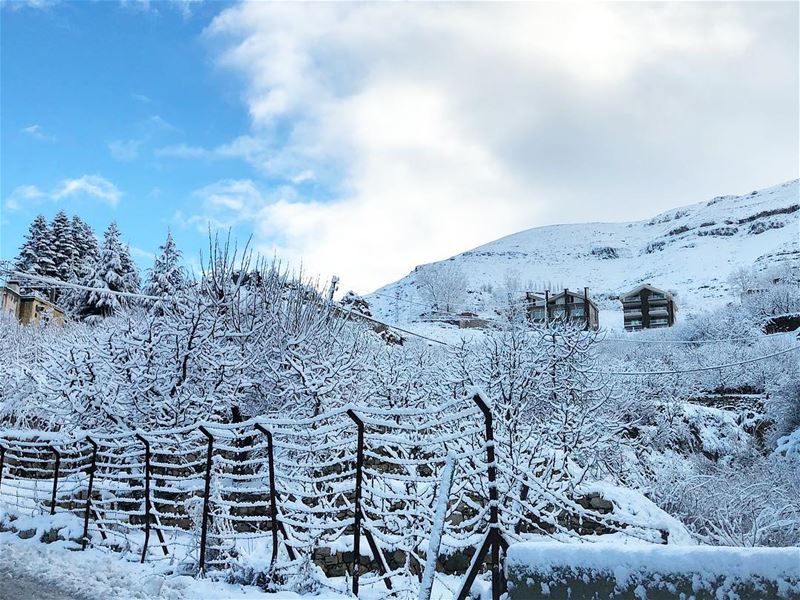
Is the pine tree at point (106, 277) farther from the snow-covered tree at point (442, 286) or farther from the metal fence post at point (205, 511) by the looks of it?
the snow-covered tree at point (442, 286)

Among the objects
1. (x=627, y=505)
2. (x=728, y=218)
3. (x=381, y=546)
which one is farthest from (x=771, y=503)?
(x=728, y=218)

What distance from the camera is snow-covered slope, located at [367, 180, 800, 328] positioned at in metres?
79.9

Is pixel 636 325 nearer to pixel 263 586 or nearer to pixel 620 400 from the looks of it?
pixel 620 400

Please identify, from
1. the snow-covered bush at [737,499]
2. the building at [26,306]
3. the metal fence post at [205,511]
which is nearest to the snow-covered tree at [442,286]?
the building at [26,306]

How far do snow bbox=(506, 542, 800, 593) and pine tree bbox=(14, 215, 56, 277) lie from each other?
4762cm

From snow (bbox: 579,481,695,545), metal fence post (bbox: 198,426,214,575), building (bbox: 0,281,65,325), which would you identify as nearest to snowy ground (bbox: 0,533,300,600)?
metal fence post (bbox: 198,426,214,575)

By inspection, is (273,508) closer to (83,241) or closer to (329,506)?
(329,506)

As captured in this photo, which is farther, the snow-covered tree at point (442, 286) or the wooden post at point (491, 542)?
the snow-covered tree at point (442, 286)

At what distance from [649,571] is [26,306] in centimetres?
4428

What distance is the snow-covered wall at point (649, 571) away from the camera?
2.29 m

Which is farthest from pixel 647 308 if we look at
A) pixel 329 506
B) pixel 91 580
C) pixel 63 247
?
pixel 91 580

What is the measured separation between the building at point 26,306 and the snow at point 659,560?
133 ft

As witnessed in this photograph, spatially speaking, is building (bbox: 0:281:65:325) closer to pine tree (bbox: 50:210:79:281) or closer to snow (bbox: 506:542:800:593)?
pine tree (bbox: 50:210:79:281)

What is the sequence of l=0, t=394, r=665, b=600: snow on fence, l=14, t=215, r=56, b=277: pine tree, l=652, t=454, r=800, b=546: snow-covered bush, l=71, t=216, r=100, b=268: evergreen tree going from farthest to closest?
l=71, t=216, r=100, b=268: evergreen tree
l=14, t=215, r=56, b=277: pine tree
l=652, t=454, r=800, b=546: snow-covered bush
l=0, t=394, r=665, b=600: snow on fence
